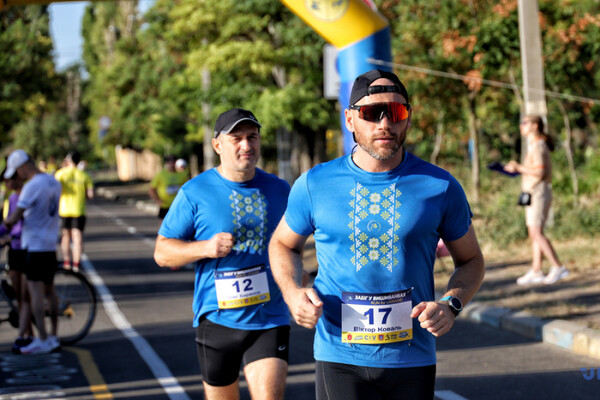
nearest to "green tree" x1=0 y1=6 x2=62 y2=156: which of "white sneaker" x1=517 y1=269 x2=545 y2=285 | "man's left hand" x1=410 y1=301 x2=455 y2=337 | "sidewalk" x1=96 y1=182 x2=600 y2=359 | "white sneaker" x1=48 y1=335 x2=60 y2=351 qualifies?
"sidewalk" x1=96 y1=182 x2=600 y2=359

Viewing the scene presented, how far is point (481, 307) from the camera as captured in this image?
→ 9852 millimetres

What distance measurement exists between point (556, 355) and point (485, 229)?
7.27 m

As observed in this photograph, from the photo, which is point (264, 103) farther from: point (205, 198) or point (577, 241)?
point (205, 198)

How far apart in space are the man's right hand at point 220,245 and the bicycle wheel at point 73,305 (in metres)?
4.77

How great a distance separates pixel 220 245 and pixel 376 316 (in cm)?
139

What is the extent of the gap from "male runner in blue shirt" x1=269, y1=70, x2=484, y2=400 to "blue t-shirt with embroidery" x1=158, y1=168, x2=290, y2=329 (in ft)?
4.18

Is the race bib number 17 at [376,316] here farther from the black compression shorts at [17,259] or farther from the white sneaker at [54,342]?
the black compression shorts at [17,259]

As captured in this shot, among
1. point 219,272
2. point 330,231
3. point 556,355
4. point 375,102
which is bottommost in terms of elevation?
point 556,355

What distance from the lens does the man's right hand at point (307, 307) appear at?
3398mm

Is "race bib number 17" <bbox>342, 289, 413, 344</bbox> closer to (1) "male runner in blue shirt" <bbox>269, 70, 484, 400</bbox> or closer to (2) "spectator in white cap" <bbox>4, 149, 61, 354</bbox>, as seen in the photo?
(1) "male runner in blue shirt" <bbox>269, 70, 484, 400</bbox>

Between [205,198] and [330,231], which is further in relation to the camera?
[205,198]

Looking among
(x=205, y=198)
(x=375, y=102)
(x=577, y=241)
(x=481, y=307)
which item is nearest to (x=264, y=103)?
(x=577, y=241)

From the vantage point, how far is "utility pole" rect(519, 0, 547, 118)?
13500 mm

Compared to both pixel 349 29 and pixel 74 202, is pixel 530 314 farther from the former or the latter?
pixel 74 202
